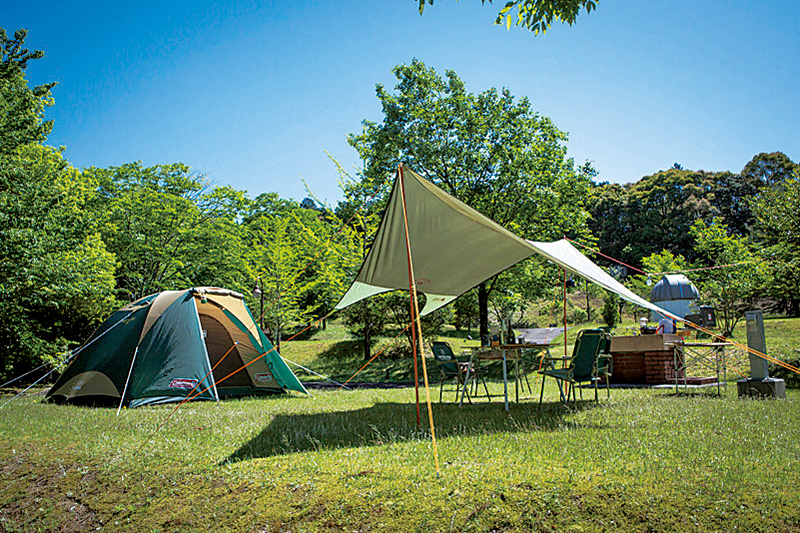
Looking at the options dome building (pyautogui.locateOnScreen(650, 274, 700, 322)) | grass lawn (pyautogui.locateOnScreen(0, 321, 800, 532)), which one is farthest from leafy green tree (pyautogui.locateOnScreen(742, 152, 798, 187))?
grass lawn (pyautogui.locateOnScreen(0, 321, 800, 532))

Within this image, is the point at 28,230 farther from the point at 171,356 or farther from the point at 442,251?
the point at 442,251

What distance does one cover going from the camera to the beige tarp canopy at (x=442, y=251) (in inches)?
221

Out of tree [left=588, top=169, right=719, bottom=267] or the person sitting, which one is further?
tree [left=588, top=169, right=719, bottom=267]

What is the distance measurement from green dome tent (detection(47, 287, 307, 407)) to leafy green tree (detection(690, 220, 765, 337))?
12.2 metres

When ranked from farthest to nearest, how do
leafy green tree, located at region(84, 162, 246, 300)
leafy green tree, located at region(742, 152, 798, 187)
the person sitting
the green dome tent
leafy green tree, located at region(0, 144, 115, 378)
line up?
1. leafy green tree, located at region(742, 152, 798, 187)
2. leafy green tree, located at region(84, 162, 246, 300)
3. the person sitting
4. leafy green tree, located at region(0, 144, 115, 378)
5. the green dome tent

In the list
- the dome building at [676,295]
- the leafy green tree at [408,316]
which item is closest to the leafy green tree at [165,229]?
the leafy green tree at [408,316]

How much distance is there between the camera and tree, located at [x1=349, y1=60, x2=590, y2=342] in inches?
545

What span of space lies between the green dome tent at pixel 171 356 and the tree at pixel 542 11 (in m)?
5.39

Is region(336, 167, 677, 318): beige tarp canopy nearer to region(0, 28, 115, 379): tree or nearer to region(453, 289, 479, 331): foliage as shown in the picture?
region(453, 289, 479, 331): foliage

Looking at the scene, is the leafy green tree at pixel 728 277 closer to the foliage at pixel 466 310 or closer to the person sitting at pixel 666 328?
the person sitting at pixel 666 328

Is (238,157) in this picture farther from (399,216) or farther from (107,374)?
(399,216)

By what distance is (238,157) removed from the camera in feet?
34.2

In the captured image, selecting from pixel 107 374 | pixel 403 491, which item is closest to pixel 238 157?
pixel 107 374

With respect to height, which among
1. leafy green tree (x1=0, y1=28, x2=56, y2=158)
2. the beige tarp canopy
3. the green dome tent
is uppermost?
leafy green tree (x1=0, y1=28, x2=56, y2=158)
